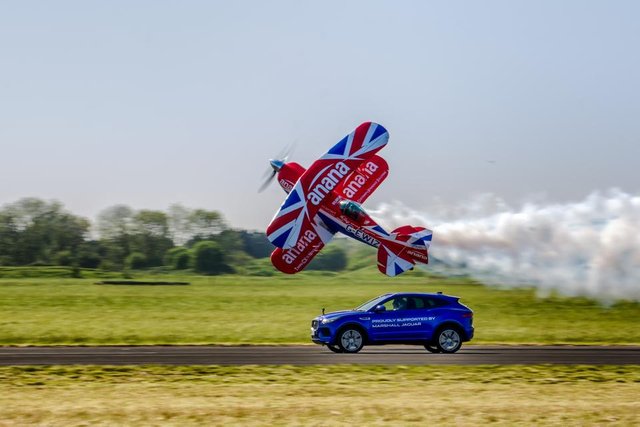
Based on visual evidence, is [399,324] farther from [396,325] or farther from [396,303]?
[396,303]

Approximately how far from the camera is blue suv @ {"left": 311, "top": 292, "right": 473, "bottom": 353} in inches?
1015

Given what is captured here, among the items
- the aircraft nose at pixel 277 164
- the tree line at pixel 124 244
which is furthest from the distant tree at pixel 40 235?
the aircraft nose at pixel 277 164

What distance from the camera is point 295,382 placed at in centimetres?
1934

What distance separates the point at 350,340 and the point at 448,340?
2.94 meters

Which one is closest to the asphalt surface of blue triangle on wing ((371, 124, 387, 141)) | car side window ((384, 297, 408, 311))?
car side window ((384, 297, 408, 311))

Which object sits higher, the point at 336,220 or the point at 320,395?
the point at 336,220

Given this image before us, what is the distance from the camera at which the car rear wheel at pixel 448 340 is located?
26203mm

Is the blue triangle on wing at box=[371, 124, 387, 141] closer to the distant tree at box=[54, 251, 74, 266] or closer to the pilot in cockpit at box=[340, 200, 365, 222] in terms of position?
the pilot in cockpit at box=[340, 200, 365, 222]

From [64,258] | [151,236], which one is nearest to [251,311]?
[151,236]

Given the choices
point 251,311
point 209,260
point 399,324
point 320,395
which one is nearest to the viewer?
point 320,395

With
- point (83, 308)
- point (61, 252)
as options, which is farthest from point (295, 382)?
point (61, 252)

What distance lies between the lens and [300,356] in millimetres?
25234

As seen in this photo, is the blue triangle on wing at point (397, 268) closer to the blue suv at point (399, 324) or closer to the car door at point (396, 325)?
the blue suv at point (399, 324)

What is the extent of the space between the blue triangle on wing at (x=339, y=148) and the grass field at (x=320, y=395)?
30.2 ft
